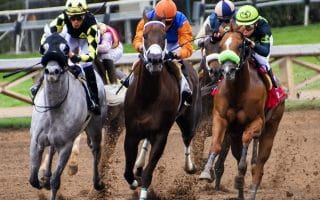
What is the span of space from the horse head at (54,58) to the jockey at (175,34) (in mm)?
889

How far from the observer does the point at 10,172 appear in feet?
48.4

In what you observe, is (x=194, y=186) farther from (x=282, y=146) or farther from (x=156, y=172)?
(x=282, y=146)

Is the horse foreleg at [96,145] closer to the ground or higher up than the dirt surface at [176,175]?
higher up

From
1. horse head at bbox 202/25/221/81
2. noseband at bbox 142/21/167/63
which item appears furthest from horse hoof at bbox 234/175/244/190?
noseband at bbox 142/21/167/63

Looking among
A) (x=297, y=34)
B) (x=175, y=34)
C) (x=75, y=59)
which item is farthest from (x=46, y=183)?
(x=297, y=34)

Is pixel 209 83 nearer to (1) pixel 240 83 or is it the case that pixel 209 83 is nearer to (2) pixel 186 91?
(2) pixel 186 91

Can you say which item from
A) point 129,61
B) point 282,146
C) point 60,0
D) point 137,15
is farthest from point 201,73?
point 60,0

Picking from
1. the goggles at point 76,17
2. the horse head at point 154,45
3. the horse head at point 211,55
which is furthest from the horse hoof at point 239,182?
the goggles at point 76,17

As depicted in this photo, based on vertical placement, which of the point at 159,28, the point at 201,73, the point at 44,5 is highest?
the point at 159,28

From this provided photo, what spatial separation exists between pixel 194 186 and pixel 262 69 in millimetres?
1800

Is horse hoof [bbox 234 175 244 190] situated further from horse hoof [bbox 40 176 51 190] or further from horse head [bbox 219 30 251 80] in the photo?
horse hoof [bbox 40 176 51 190]

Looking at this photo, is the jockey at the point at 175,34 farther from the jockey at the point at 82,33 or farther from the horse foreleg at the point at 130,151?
the horse foreleg at the point at 130,151

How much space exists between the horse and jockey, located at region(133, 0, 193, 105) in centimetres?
87

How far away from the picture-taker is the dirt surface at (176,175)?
498 inches
